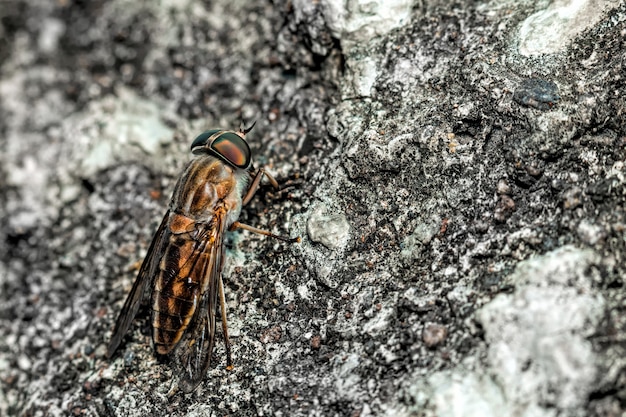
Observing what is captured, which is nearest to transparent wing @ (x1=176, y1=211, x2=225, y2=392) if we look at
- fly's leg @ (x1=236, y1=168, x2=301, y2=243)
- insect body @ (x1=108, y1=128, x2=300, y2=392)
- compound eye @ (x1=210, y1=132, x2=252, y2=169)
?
insect body @ (x1=108, y1=128, x2=300, y2=392)

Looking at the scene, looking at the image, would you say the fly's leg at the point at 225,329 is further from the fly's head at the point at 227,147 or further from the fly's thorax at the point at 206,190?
the fly's head at the point at 227,147

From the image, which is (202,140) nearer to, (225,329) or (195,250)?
(195,250)

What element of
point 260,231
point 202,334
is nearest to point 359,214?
point 260,231

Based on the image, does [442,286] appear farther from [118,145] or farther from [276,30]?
[118,145]

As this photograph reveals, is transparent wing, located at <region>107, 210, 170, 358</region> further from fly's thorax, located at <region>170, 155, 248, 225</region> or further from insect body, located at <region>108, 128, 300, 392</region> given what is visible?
fly's thorax, located at <region>170, 155, 248, 225</region>

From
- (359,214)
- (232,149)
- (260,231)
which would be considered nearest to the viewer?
(359,214)

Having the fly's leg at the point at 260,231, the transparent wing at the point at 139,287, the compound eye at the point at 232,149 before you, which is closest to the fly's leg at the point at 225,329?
the fly's leg at the point at 260,231
